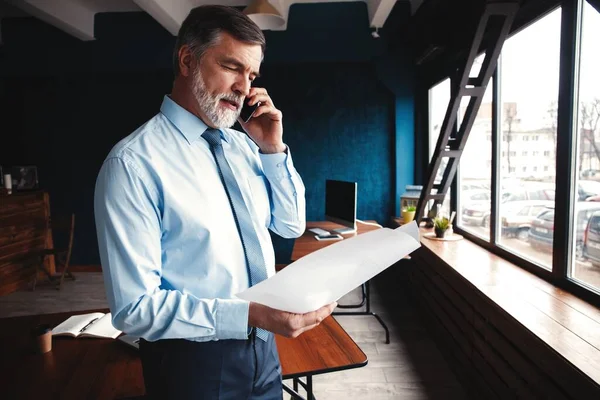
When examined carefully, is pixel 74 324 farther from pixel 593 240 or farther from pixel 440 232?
pixel 440 232

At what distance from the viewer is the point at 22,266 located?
491 centimetres

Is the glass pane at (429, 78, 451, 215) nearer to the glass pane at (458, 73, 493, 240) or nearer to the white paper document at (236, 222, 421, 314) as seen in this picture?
the glass pane at (458, 73, 493, 240)

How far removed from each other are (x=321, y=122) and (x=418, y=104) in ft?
3.93

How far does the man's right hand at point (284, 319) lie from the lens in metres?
0.80

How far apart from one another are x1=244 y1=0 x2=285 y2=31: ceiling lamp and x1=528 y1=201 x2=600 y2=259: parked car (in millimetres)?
2428

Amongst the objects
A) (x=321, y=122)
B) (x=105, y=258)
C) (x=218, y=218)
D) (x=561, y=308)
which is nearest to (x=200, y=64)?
(x=218, y=218)

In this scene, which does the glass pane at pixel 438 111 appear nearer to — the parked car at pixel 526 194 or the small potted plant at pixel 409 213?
the small potted plant at pixel 409 213

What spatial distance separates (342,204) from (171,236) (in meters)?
2.94

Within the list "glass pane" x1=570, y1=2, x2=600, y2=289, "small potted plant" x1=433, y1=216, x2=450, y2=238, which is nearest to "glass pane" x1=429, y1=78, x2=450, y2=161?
"small potted plant" x1=433, y1=216, x2=450, y2=238

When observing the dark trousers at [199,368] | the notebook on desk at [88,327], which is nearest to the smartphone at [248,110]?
the dark trousers at [199,368]

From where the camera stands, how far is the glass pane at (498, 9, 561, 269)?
2.35 m

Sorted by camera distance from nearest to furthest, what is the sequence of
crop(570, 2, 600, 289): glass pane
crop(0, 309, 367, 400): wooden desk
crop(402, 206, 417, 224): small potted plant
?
1. crop(0, 309, 367, 400): wooden desk
2. crop(570, 2, 600, 289): glass pane
3. crop(402, 206, 417, 224): small potted plant

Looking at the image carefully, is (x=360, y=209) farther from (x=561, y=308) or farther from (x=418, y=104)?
(x=561, y=308)

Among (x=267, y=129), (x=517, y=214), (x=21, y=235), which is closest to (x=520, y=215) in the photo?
(x=517, y=214)
